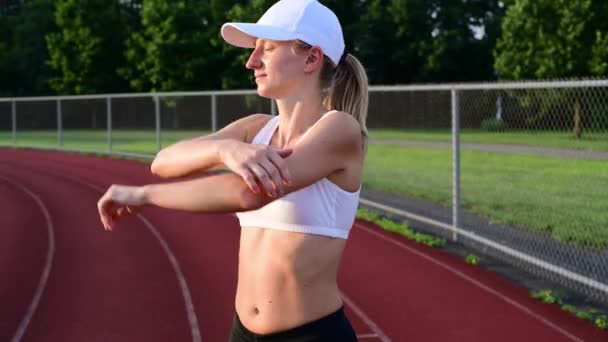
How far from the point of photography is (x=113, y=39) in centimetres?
5372

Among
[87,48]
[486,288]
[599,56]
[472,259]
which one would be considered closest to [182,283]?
[486,288]

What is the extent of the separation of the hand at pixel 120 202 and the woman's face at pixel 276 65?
394mm

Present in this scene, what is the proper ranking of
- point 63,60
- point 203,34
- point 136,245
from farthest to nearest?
point 63,60
point 203,34
point 136,245

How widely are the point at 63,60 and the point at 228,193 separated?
173 feet

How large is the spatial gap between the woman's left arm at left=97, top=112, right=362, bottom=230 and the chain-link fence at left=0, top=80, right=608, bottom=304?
16.3 feet

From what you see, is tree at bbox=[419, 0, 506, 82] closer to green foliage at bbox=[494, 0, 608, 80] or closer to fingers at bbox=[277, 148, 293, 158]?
green foliage at bbox=[494, 0, 608, 80]

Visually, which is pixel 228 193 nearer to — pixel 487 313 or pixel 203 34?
pixel 487 313

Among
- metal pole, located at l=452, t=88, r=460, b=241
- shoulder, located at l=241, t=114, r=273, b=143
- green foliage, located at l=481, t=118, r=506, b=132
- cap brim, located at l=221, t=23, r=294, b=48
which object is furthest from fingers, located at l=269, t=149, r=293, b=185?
green foliage, located at l=481, t=118, r=506, b=132

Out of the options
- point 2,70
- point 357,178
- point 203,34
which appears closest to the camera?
point 357,178

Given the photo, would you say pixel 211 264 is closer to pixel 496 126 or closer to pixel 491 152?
pixel 496 126

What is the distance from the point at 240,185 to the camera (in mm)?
1681

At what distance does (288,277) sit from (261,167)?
0.45 meters

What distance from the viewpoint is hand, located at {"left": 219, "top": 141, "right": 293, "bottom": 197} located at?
1626 mm

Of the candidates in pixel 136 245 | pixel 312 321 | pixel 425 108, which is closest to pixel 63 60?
pixel 425 108
